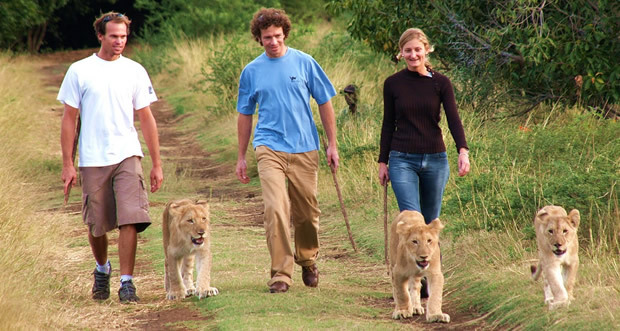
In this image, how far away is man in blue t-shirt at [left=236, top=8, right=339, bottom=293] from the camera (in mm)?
6973

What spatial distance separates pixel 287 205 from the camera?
23.1 feet

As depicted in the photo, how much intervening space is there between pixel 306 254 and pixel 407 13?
582 centimetres

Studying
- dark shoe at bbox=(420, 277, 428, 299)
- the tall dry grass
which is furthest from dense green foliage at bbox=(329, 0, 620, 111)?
the tall dry grass

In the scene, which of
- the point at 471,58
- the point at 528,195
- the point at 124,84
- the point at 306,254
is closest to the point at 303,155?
the point at 306,254

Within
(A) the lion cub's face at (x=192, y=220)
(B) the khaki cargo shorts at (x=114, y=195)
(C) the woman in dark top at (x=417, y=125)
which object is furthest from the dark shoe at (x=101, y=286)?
(C) the woman in dark top at (x=417, y=125)

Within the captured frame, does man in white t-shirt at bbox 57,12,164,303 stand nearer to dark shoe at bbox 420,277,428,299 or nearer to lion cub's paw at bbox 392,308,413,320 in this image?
lion cub's paw at bbox 392,308,413,320

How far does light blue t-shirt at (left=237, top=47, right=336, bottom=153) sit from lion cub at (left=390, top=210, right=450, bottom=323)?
1248 millimetres

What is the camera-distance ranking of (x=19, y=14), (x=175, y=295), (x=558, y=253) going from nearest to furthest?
(x=558, y=253) → (x=175, y=295) → (x=19, y=14)

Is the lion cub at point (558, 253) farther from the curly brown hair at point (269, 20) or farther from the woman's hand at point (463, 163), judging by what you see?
the curly brown hair at point (269, 20)

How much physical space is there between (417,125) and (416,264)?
1.07 m

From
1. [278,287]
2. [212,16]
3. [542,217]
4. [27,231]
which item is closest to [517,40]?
[278,287]

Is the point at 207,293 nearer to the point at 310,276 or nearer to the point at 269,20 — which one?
the point at 310,276

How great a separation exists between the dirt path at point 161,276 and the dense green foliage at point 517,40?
2.99 metres

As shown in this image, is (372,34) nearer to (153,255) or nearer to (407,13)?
(407,13)
